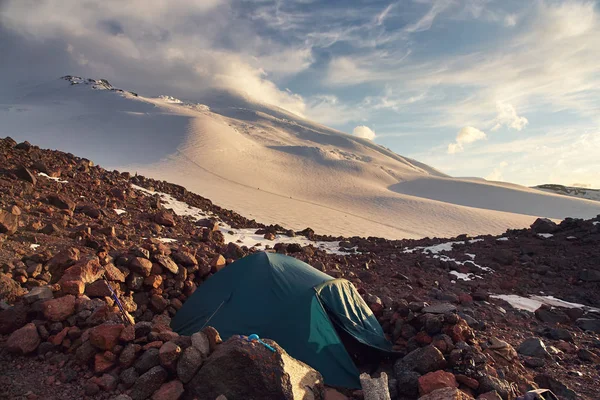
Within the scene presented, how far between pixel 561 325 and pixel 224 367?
6.68 m

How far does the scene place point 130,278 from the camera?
18.7 ft

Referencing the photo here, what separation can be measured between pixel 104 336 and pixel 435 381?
345 centimetres

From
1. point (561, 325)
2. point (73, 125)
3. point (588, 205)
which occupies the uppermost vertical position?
point (73, 125)

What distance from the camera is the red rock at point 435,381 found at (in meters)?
3.61

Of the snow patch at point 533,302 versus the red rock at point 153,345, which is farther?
the snow patch at point 533,302

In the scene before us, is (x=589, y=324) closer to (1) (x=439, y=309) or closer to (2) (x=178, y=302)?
(1) (x=439, y=309)

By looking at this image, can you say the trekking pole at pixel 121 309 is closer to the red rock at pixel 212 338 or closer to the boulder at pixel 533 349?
the red rock at pixel 212 338

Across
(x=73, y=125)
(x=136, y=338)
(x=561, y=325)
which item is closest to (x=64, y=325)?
(x=136, y=338)

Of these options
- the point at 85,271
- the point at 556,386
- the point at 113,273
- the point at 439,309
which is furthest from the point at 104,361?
the point at 556,386

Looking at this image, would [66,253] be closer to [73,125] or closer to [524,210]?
[524,210]

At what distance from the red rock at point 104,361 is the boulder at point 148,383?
1.51 feet

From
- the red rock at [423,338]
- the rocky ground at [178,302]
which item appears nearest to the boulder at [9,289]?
the rocky ground at [178,302]

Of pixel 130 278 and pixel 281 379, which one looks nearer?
pixel 281 379

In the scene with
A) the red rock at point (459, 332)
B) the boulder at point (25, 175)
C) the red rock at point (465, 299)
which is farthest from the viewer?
the boulder at point (25, 175)
